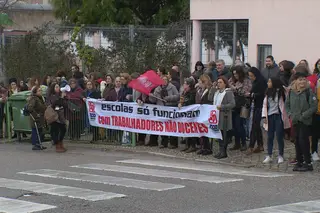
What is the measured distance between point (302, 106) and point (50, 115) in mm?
6141

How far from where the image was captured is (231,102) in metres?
15.5

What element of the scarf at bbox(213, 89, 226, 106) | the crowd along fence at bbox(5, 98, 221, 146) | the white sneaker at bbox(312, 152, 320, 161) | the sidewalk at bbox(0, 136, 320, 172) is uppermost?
the scarf at bbox(213, 89, 226, 106)

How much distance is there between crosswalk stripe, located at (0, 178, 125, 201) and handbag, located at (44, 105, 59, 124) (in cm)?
414

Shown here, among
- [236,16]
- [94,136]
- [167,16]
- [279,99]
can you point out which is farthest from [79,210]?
[167,16]

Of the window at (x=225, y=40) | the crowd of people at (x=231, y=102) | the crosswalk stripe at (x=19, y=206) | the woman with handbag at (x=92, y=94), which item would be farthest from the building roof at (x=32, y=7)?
the crosswalk stripe at (x=19, y=206)

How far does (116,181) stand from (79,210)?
2.41m

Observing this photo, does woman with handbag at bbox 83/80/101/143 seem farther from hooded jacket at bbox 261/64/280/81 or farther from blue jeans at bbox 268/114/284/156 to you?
blue jeans at bbox 268/114/284/156

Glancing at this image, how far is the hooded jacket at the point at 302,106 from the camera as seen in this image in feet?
45.1

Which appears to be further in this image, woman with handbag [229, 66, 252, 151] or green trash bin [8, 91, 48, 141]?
green trash bin [8, 91, 48, 141]

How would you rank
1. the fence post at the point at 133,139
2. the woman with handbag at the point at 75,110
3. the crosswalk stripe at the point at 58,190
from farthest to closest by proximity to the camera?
the woman with handbag at the point at 75,110, the fence post at the point at 133,139, the crosswalk stripe at the point at 58,190

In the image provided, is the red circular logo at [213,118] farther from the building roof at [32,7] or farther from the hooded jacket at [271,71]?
the building roof at [32,7]

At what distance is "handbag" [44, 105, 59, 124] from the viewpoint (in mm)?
17141

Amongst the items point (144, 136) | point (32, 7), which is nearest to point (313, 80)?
point (144, 136)

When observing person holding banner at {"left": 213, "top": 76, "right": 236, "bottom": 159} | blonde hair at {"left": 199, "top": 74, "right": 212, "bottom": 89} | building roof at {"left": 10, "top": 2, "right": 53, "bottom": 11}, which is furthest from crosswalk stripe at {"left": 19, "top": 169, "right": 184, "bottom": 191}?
building roof at {"left": 10, "top": 2, "right": 53, "bottom": 11}
